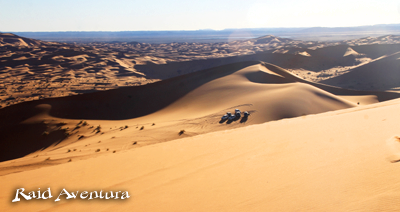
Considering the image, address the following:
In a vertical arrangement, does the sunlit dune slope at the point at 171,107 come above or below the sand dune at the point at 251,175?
below

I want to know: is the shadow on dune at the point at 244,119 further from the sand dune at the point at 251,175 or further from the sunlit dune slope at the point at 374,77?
the sunlit dune slope at the point at 374,77

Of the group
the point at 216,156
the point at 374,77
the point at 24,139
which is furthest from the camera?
the point at 374,77

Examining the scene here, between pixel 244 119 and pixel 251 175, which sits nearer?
pixel 251 175

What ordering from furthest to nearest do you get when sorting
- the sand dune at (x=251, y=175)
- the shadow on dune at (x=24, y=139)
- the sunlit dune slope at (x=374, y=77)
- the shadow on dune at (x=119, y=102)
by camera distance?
the sunlit dune slope at (x=374, y=77) → the shadow on dune at (x=119, y=102) → the shadow on dune at (x=24, y=139) → the sand dune at (x=251, y=175)

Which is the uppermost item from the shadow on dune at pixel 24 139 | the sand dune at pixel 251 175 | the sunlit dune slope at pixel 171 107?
the sand dune at pixel 251 175

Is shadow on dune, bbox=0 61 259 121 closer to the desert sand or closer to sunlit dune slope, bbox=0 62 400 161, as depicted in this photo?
sunlit dune slope, bbox=0 62 400 161

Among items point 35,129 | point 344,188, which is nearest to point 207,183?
point 344,188

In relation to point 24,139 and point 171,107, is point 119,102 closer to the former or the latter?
point 171,107

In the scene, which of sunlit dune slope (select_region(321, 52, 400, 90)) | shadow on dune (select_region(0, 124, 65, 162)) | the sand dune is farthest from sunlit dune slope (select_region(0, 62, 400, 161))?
sunlit dune slope (select_region(321, 52, 400, 90))

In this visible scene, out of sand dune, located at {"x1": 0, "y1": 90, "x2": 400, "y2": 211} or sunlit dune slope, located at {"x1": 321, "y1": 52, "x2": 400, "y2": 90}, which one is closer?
sand dune, located at {"x1": 0, "y1": 90, "x2": 400, "y2": 211}

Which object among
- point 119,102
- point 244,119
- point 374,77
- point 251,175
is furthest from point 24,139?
point 374,77

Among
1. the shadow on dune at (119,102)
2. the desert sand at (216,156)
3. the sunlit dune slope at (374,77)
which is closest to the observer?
the desert sand at (216,156)

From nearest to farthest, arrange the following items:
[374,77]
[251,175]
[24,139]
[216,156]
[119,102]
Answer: [251,175] → [216,156] → [24,139] → [119,102] → [374,77]

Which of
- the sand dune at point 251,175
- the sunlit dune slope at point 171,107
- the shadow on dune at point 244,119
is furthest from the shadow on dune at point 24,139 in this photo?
the shadow on dune at point 244,119
